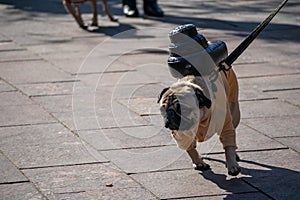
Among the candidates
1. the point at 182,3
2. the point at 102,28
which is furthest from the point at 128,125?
the point at 182,3

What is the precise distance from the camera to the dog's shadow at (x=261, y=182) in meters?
5.16

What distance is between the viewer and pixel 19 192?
5.34m

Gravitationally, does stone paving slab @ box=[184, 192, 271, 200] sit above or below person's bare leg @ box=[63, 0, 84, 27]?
above

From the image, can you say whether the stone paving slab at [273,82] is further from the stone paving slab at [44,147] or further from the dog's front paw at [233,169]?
the dog's front paw at [233,169]

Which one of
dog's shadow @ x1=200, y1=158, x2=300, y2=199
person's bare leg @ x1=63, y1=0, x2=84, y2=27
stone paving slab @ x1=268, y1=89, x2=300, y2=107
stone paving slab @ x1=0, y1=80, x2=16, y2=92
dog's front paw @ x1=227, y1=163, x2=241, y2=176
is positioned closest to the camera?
dog's shadow @ x1=200, y1=158, x2=300, y2=199

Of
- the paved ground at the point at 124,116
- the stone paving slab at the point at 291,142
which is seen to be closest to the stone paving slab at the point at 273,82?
the paved ground at the point at 124,116

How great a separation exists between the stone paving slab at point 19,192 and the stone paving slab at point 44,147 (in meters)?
0.46

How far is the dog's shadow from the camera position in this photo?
5160 millimetres

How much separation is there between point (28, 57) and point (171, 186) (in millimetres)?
5315

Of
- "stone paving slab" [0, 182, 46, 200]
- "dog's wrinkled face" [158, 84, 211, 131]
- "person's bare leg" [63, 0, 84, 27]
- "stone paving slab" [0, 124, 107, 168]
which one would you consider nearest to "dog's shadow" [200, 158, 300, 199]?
"dog's wrinkled face" [158, 84, 211, 131]

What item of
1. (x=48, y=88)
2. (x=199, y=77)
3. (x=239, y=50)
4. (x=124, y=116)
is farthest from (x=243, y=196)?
(x=48, y=88)

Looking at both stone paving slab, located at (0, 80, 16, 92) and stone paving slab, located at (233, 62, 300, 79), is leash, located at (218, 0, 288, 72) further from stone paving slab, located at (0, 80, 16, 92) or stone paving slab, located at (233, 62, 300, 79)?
stone paving slab, located at (0, 80, 16, 92)

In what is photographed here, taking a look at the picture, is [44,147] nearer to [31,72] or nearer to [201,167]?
[201,167]

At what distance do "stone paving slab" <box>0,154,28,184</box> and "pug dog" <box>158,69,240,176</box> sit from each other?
1160mm
